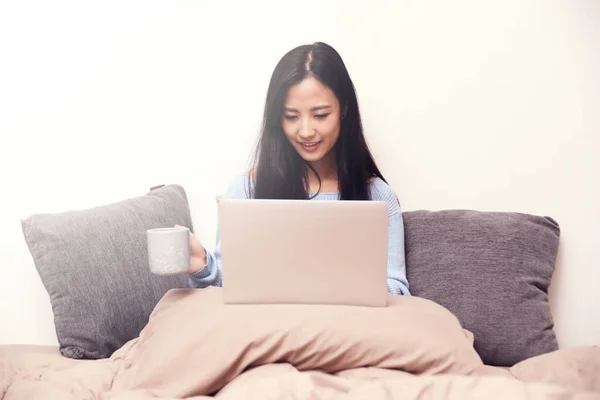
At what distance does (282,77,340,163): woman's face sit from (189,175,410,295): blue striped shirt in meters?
0.17

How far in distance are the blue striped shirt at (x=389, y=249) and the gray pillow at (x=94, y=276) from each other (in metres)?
0.15

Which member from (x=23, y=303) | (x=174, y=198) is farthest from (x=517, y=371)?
(x=23, y=303)

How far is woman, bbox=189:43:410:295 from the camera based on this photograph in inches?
66.1

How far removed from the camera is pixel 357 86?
1863 millimetres

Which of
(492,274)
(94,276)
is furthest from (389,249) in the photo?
(94,276)

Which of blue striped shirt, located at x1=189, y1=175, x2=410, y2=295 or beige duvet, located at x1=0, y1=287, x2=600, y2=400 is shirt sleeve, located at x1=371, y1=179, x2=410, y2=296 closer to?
blue striped shirt, located at x1=189, y1=175, x2=410, y2=295

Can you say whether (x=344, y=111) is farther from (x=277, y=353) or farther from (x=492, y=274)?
(x=277, y=353)

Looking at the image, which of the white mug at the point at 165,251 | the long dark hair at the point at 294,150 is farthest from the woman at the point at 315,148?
the white mug at the point at 165,251

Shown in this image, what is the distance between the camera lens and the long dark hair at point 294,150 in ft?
5.54

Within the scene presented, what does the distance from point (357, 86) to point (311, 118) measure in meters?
0.26

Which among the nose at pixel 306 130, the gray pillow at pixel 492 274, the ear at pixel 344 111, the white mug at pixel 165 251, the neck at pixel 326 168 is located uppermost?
the ear at pixel 344 111

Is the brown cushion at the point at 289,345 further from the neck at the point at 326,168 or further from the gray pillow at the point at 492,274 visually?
the neck at the point at 326,168

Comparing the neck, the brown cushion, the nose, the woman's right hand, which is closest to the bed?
the brown cushion

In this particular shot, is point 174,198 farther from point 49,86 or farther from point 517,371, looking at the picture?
point 517,371
